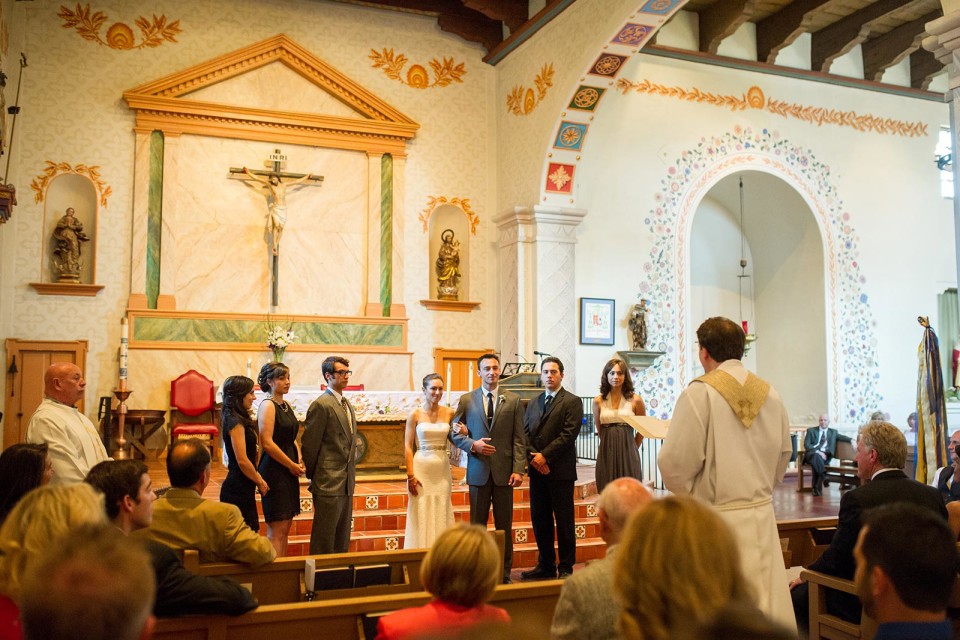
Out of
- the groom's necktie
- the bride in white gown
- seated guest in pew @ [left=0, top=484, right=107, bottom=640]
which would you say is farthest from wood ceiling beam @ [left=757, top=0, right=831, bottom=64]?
seated guest in pew @ [left=0, top=484, right=107, bottom=640]

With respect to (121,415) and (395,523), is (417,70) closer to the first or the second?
(121,415)

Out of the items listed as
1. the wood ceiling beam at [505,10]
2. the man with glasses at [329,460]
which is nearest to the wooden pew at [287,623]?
the man with glasses at [329,460]

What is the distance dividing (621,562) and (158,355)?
926 cm

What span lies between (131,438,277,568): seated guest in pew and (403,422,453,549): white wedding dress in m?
2.25

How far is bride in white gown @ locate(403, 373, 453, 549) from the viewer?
5.39m

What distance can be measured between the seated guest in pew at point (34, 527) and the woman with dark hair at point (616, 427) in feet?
15.0

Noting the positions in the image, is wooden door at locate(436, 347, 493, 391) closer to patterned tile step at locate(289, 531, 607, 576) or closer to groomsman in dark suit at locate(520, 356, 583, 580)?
patterned tile step at locate(289, 531, 607, 576)

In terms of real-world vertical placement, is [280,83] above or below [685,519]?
above

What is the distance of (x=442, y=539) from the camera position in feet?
6.93

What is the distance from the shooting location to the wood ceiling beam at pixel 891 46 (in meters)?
12.1

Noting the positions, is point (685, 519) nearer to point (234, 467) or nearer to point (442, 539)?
point (442, 539)

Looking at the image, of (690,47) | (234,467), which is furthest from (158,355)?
(690,47)

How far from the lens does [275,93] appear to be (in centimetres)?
1072

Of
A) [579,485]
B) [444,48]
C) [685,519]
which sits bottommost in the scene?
[579,485]
